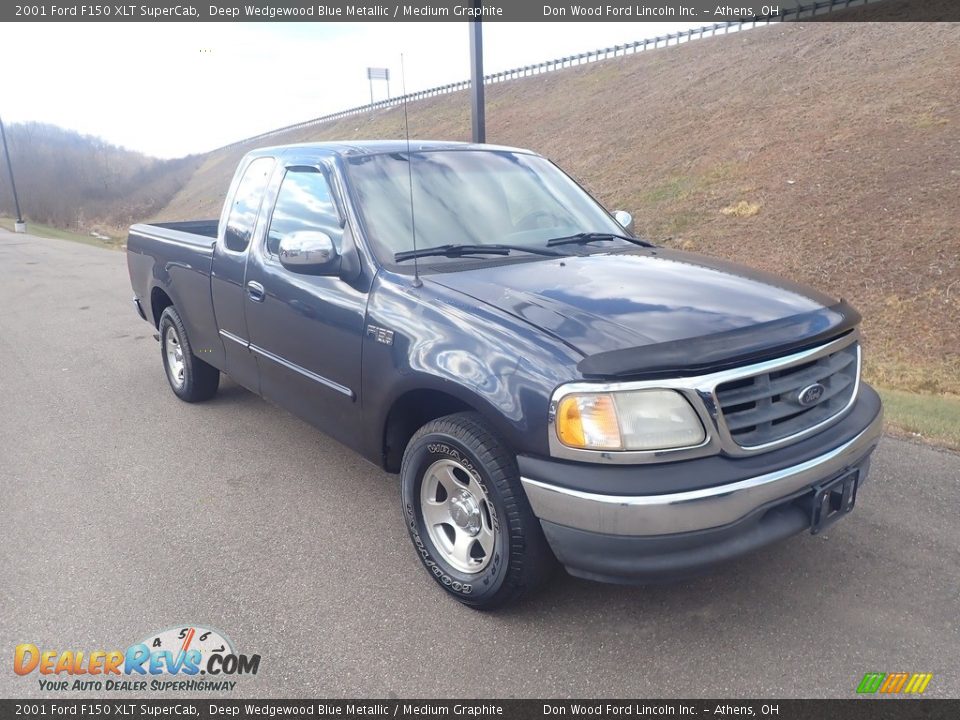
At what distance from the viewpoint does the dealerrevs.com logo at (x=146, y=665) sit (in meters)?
2.73

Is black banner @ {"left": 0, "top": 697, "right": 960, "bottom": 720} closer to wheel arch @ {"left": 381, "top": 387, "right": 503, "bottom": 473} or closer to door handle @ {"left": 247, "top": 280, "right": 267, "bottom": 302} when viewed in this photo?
wheel arch @ {"left": 381, "top": 387, "right": 503, "bottom": 473}

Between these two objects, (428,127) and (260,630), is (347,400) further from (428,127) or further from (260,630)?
(428,127)

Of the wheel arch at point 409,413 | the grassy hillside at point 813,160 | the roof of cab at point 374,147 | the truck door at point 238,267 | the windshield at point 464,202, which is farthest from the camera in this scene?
the grassy hillside at point 813,160

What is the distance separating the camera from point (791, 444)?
2.75m

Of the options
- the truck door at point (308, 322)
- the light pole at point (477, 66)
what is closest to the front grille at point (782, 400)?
the truck door at point (308, 322)

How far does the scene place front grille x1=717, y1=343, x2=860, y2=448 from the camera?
262 cm

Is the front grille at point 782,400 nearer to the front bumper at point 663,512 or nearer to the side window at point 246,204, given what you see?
the front bumper at point 663,512

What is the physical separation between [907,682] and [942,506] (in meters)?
1.56

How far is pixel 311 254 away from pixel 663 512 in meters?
1.96

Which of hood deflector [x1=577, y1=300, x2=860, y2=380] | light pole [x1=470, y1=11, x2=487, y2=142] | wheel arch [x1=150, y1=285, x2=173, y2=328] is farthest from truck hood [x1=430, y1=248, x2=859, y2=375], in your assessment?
light pole [x1=470, y1=11, x2=487, y2=142]

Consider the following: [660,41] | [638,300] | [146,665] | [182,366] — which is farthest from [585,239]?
[660,41]

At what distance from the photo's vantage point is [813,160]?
1497cm

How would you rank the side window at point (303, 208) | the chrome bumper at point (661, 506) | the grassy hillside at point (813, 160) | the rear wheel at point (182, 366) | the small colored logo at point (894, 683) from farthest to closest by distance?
the grassy hillside at point (813, 160) < the rear wheel at point (182, 366) < the side window at point (303, 208) < the small colored logo at point (894, 683) < the chrome bumper at point (661, 506)

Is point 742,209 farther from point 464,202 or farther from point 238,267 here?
point 238,267
